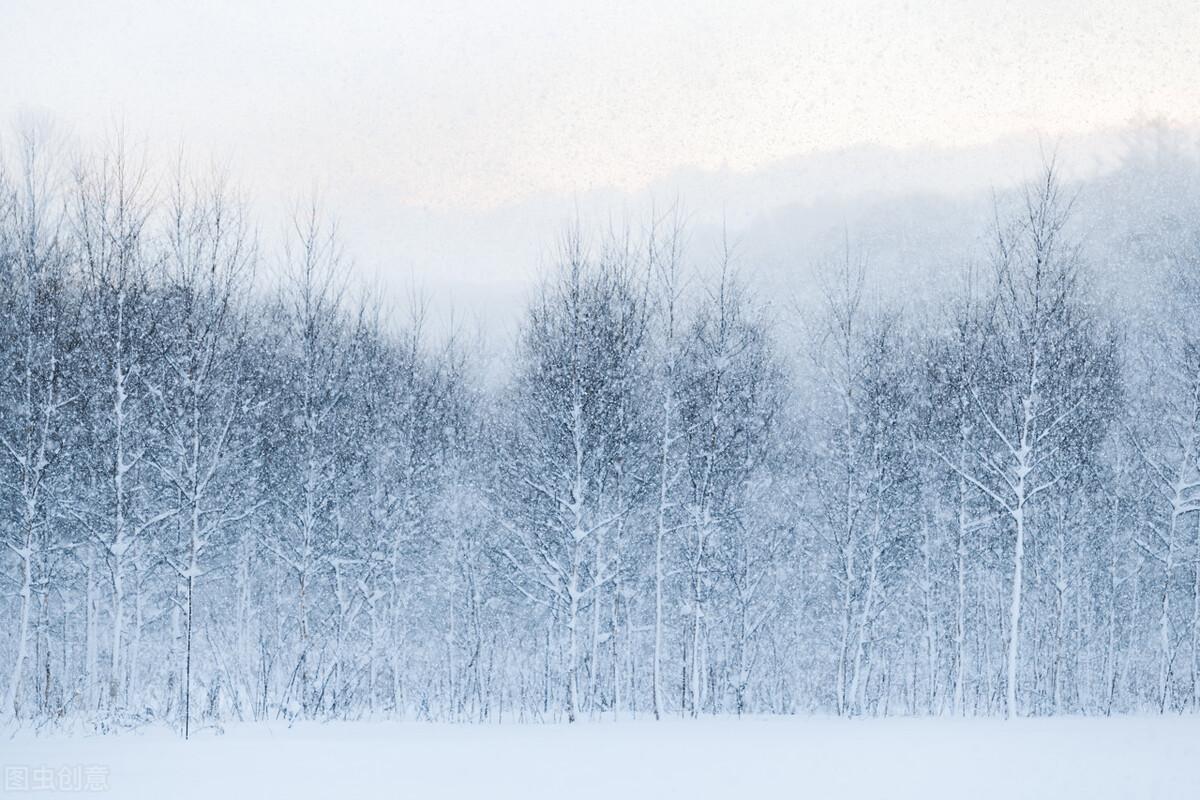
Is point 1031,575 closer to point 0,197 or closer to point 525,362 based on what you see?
point 525,362

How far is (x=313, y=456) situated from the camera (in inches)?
790

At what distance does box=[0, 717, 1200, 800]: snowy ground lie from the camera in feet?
32.3

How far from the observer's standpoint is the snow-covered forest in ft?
60.3

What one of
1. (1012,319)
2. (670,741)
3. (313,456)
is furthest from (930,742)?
(313,456)

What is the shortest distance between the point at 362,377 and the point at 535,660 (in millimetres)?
15831

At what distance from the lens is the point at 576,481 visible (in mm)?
19406

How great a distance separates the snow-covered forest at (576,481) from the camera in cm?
1839
